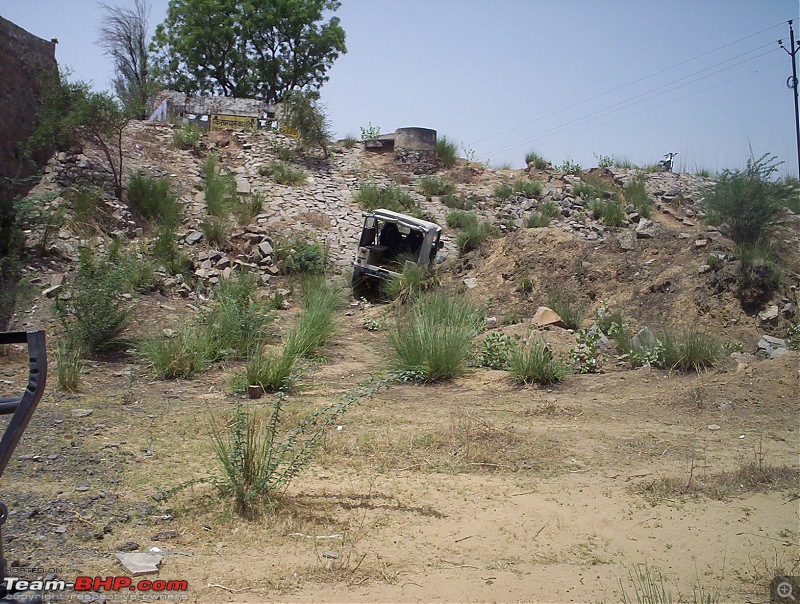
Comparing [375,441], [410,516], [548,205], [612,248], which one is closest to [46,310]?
[375,441]

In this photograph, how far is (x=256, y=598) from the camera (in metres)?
3.23

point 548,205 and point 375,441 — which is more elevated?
point 548,205

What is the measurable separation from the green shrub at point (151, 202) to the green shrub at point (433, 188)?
8.73m

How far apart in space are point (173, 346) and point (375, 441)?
14.5 ft

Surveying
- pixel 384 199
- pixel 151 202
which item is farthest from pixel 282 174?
pixel 151 202

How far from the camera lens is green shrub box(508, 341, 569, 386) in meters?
9.01

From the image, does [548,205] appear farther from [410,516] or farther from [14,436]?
[14,436]

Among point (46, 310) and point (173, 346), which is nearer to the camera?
point (173, 346)

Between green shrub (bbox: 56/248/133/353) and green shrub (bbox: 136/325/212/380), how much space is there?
101cm

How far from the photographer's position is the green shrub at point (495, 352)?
999cm

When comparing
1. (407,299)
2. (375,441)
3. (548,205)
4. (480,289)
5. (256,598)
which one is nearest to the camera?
(256,598)

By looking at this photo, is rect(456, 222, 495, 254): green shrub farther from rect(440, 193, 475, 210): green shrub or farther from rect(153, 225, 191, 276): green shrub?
rect(153, 225, 191, 276): green shrub

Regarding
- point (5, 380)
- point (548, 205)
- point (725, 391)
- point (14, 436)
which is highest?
point (548, 205)

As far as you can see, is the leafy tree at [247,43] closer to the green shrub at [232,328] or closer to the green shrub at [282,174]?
the green shrub at [282,174]
